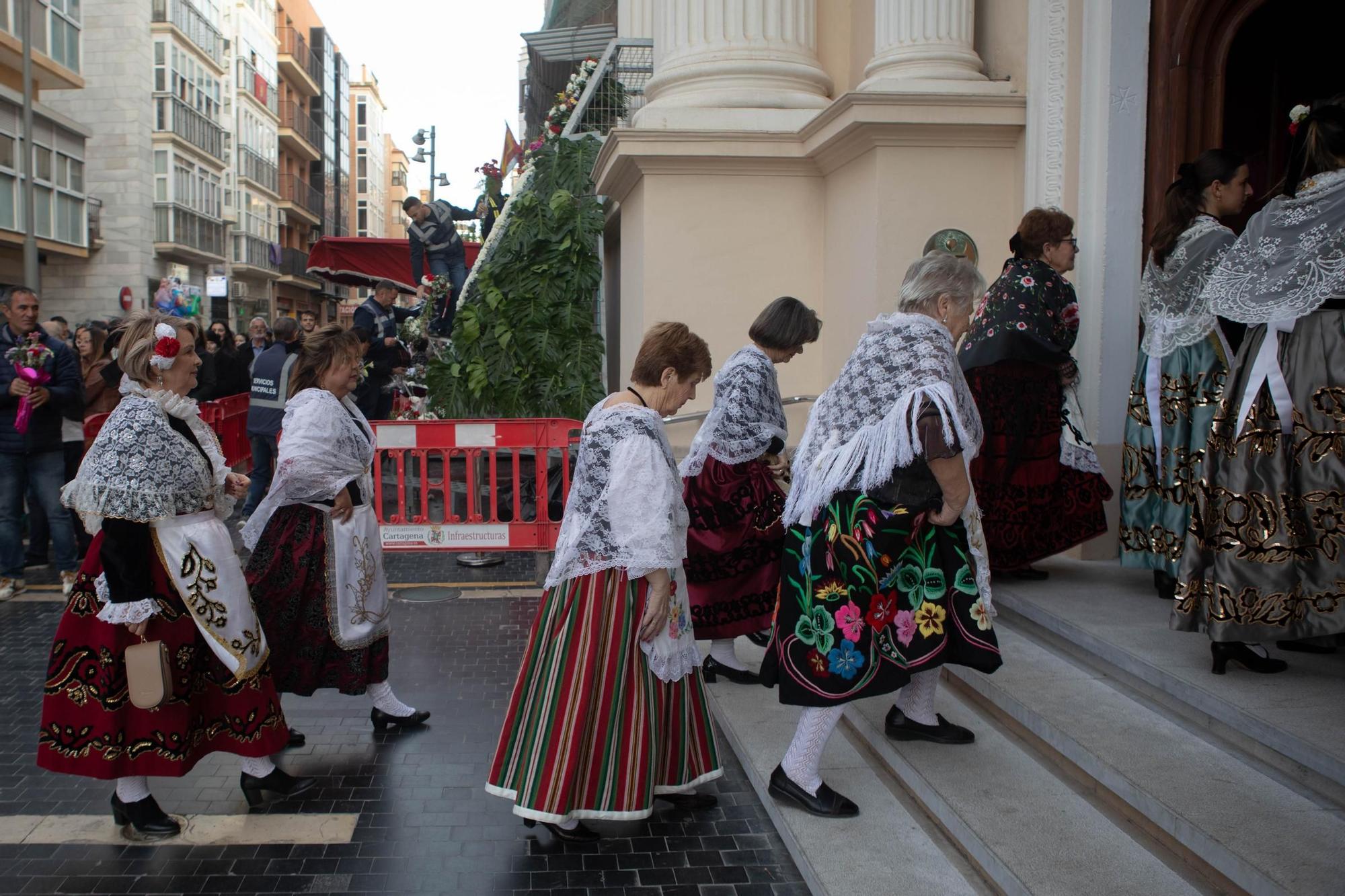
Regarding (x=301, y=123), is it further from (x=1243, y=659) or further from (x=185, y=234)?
(x=1243, y=659)

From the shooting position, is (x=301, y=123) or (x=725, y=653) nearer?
(x=725, y=653)

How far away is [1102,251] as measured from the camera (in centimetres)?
598

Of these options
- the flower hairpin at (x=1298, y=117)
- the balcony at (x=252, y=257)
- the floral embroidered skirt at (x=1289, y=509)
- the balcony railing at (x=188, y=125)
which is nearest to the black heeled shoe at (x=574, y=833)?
the floral embroidered skirt at (x=1289, y=509)

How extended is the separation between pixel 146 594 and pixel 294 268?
214 feet

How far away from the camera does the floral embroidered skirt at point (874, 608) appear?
3.52 m

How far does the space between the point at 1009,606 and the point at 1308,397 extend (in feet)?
6.26

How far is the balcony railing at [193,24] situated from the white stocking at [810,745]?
156 feet

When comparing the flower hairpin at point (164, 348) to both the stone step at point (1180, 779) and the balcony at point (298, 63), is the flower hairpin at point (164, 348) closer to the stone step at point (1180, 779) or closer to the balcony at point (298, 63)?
the stone step at point (1180, 779)

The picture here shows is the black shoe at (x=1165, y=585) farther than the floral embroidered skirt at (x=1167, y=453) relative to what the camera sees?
Yes

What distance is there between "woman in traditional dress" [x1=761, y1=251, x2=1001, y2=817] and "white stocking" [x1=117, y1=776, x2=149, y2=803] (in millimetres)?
2256

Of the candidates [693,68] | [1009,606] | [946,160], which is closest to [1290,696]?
[1009,606]

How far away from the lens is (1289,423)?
144 inches

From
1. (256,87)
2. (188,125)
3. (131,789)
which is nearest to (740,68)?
(131,789)

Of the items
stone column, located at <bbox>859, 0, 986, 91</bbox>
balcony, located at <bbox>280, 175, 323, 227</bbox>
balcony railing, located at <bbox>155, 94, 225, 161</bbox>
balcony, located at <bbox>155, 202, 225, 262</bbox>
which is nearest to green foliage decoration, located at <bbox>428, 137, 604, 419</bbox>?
stone column, located at <bbox>859, 0, 986, 91</bbox>
